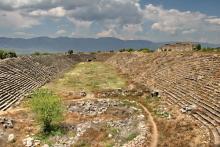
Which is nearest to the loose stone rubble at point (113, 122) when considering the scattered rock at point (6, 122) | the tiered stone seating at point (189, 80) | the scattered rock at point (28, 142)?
the scattered rock at point (28, 142)

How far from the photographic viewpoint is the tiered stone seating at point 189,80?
1831 inches

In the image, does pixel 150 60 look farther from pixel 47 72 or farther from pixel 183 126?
pixel 183 126

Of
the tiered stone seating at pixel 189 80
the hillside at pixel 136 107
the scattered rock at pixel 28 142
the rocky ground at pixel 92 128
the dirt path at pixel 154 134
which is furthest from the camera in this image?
the tiered stone seating at pixel 189 80

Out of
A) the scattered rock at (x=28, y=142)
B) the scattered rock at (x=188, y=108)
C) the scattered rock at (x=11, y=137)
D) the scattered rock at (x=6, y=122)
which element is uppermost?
the scattered rock at (x=188, y=108)

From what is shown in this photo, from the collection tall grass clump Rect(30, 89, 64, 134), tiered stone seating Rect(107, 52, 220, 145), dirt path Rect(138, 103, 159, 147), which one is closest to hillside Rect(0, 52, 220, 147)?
tiered stone seating Rect(107, 52, 220, 145)

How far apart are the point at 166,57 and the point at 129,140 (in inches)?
2239

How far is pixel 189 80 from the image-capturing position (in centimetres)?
6544

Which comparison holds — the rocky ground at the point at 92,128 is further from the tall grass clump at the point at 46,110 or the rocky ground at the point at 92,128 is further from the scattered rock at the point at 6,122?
the tall grass clump at the point at 46,110

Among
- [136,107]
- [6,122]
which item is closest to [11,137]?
[6,122]

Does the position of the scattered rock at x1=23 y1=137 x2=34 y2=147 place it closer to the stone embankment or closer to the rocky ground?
the rocky ground

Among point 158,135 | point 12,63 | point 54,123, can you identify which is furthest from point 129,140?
point 12,63

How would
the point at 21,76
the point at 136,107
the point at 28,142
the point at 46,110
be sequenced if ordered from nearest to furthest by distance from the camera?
the point at 28,142 → the point at 46,110 → the point at 136,107 → the point at 21,76

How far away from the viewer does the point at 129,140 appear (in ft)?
136

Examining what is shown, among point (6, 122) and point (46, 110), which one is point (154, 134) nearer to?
point (46, 110)
